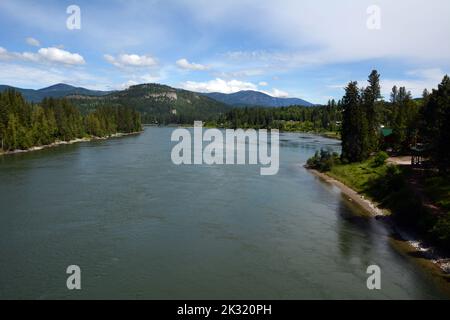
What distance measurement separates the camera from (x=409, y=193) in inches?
1607

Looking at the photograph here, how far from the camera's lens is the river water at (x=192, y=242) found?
24984 millimetres

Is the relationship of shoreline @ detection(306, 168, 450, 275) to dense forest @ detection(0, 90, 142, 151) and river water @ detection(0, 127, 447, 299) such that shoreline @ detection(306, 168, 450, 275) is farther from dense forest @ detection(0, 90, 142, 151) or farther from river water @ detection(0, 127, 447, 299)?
dense forest @ detection(0, 90, 142, 151)

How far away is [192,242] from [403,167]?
3517 cm

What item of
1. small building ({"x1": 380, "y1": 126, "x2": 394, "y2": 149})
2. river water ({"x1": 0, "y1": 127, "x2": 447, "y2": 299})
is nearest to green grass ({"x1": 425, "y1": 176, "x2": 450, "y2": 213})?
river water ({"x1": 0, "y1": 127, "x2": 447, "y2": 299})

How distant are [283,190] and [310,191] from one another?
12.2 ft

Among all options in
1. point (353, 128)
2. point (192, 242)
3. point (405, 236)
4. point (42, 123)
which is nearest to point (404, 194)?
point (405, 236)

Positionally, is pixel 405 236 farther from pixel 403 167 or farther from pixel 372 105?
pixel 372 105

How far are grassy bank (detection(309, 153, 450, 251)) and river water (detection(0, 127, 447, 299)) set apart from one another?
310 cm

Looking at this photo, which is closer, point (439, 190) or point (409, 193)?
point (409, 193)

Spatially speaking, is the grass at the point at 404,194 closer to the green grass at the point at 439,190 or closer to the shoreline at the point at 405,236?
the green grass at the point at 439,190

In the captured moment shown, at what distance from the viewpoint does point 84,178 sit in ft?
191

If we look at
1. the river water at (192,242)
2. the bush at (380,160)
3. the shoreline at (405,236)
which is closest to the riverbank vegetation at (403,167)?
the bush at (380,160)

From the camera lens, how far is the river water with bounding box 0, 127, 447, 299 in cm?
2498
